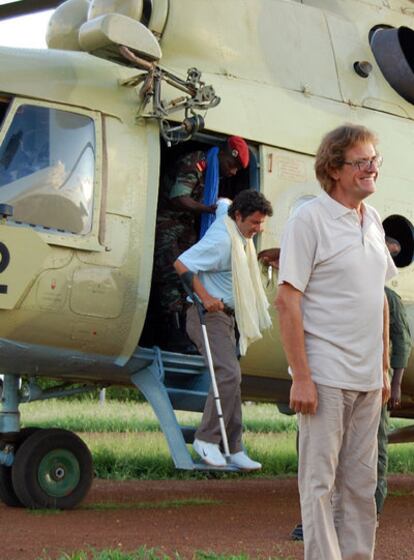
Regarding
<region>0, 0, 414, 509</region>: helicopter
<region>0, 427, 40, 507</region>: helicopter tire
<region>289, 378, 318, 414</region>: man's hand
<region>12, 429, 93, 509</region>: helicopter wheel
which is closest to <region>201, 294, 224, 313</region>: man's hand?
<region>0, 0, 414, 509</region>: helicopter

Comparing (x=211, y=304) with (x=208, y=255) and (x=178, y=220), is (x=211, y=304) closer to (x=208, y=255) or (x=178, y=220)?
(x=208, y=255)

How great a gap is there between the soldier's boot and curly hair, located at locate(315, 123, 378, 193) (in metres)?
3.61

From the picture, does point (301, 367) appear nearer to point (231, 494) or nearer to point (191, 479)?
point (231, 494)

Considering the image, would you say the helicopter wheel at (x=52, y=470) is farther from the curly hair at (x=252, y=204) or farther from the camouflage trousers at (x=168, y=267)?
the curly hair at (x=252, y=204)

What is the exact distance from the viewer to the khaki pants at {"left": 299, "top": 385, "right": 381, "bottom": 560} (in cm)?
414

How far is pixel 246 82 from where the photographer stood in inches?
324

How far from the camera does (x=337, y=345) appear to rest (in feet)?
13.9

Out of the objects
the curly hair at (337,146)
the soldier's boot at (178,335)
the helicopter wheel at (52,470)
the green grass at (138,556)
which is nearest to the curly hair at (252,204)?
the soldier's boot at (178,335)

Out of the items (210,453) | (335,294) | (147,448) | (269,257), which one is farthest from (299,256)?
(147,448)

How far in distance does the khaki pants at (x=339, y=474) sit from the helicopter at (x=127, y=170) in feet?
8.17

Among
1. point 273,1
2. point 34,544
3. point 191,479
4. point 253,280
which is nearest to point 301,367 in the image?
point 34,544

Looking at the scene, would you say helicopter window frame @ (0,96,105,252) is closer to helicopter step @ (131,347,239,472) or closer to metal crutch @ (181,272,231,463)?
metal crutch @ (181,272,231,463)

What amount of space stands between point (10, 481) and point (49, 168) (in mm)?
2350

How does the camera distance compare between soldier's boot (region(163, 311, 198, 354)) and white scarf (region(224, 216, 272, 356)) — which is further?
soldier's boot (region(163, 311, 198, 354))
